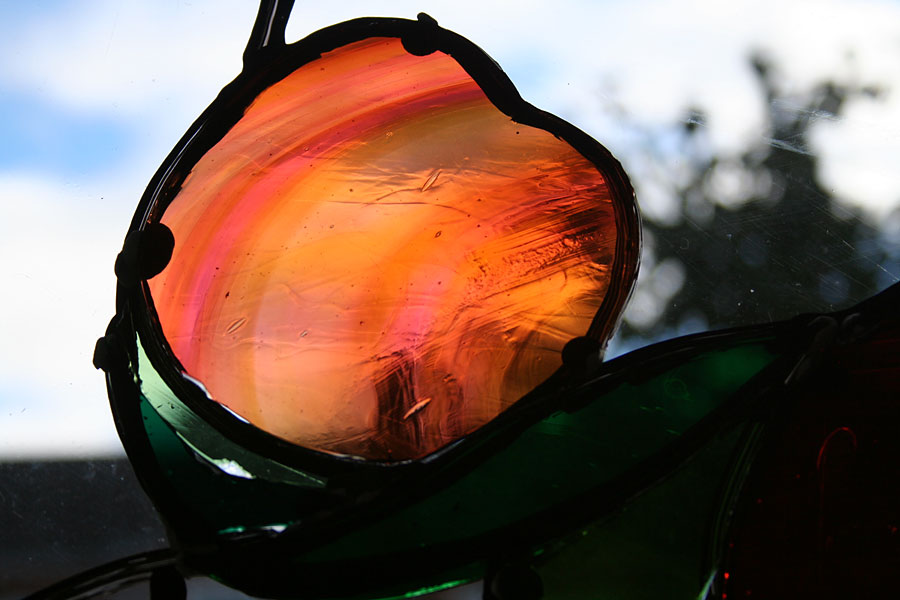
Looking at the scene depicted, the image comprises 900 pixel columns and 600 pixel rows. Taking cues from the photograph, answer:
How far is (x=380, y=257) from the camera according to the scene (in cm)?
73

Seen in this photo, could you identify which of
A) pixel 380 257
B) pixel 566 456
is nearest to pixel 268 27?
pixel 380 257

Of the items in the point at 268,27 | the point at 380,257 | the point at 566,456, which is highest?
the point at 268,27

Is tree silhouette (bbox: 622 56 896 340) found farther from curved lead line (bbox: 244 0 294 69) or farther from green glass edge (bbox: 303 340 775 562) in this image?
curved lead line (bbox: 244 0 294 69)

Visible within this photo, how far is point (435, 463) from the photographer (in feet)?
2.26

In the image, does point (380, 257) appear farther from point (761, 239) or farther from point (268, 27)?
point (761, 239)

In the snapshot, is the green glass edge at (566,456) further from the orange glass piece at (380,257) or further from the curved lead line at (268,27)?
the curved lead line at (268,27)

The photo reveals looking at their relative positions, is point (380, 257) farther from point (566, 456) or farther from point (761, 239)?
point (761, 239)

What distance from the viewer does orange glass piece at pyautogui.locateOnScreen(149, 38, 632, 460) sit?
708mm

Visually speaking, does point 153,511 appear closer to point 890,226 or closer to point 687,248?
point 687,248

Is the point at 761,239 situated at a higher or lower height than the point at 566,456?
higher

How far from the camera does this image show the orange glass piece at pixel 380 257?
708 millimetres

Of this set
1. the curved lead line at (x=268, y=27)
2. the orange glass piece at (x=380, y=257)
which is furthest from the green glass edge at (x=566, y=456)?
the curved lead line at (x=268, y=27)

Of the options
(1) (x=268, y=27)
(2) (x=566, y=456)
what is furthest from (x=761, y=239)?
(1) (x=268, y=27)

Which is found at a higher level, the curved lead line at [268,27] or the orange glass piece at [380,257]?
the curved lead line at [268,27]
